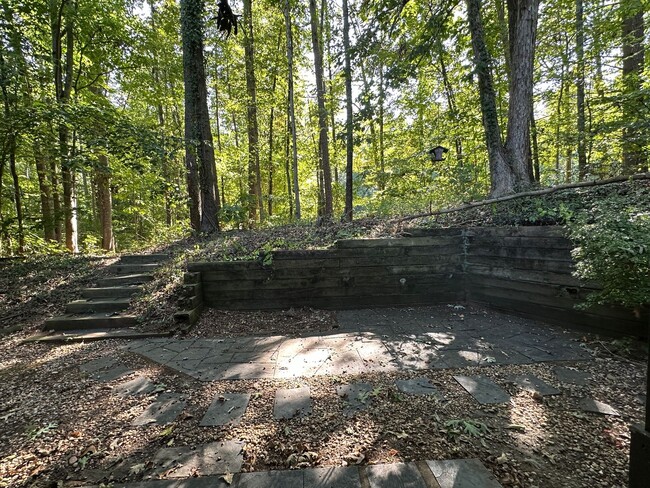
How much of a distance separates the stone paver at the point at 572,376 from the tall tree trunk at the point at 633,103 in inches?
146

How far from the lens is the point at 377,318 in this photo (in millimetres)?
3820

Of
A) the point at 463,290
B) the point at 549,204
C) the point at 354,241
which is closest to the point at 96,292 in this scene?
the point at 354,241

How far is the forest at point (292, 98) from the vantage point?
4.92 m

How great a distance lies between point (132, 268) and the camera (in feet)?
16.7

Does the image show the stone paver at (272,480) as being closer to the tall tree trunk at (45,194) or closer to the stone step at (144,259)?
the stone step at (144,259)

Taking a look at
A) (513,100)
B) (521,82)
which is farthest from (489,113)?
(521,82)

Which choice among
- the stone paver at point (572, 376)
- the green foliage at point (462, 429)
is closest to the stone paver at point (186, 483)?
the green foliage at point (462, 429)

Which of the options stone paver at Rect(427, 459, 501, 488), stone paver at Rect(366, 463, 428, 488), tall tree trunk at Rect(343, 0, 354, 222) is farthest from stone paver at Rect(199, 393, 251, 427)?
tall tree trunk at Rect(343, 0, 354, 222)

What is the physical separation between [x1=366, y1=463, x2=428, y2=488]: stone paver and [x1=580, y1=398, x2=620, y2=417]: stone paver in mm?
1367

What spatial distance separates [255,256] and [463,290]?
315 centimetres

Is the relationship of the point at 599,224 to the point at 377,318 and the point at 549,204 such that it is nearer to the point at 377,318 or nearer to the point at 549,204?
the point at 549,204

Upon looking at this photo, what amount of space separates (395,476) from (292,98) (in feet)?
27.6

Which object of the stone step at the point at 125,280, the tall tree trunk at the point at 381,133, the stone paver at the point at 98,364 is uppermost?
the tall tree trunk at the point at 381,133

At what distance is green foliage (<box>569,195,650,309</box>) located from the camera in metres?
2.27
